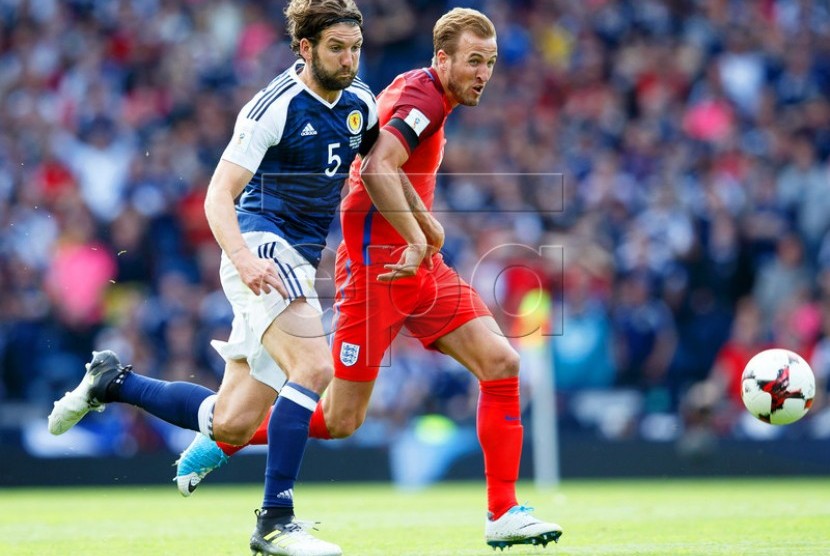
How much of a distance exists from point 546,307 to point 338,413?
245 inches

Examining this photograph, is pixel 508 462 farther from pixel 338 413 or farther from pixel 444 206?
pixel 444 206

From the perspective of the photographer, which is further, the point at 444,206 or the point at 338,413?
the point at 444,206

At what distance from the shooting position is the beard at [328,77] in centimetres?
641

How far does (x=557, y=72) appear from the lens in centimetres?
1700

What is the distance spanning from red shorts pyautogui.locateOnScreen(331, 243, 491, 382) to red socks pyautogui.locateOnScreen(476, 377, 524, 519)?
41 centimetres

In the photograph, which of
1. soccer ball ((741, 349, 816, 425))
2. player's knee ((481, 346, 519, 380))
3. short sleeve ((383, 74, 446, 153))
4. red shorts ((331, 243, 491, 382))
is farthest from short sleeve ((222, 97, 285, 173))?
soccer ball ((741, 349, 816, 425))

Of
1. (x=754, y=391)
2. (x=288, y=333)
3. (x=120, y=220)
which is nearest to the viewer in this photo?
(x=288, y=333)

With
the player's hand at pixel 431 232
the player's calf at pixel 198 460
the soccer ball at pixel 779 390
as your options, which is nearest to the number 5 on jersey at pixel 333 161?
the player's hand at pixel 431 232

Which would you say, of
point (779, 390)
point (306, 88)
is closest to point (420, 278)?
point (306, 88)

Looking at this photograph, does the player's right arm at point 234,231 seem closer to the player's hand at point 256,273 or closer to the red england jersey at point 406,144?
the player's hand at point 256,273

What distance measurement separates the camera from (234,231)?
20.1 feet

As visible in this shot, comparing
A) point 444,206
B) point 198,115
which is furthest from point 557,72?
point 198,115

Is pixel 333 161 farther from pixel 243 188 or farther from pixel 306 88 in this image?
pixel 243 188

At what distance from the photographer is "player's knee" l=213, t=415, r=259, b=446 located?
6613 millimetres
